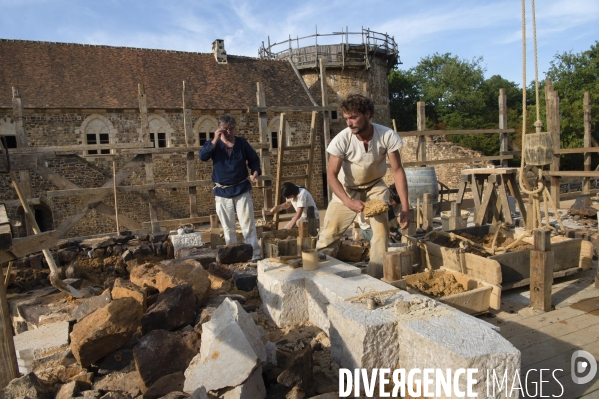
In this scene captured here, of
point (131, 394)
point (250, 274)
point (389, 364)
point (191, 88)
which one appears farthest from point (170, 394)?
point (191, 88)

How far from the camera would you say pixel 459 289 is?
154 inches

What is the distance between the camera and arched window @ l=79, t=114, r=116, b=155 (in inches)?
648

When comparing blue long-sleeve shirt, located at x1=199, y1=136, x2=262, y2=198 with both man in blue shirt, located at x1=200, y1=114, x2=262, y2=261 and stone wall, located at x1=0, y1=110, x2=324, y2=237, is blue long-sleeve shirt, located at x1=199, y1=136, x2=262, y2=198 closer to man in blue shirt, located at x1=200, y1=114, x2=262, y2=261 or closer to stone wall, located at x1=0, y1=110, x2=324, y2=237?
man in blue shirt, located at x1=200, y1=114, x2=262, y2=261

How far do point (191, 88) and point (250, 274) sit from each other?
15348 millimetres

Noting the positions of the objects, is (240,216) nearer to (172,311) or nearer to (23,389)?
(172,311)

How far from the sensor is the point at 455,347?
219 cm

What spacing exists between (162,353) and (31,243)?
1193 mm

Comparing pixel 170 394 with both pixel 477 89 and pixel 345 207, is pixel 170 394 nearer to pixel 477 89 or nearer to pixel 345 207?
pixel 345 207

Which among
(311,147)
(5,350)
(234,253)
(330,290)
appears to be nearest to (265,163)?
(311,147)

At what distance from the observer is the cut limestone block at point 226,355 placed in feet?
8.02

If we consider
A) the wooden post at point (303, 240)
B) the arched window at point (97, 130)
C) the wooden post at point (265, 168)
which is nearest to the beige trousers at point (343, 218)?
the wooden post at point (303, 240)

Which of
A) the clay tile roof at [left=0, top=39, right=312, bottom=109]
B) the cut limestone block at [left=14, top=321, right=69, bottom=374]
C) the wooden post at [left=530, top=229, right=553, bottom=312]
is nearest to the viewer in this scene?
the cut limestone block at [left=14, top=321, right=69, bottom=374]

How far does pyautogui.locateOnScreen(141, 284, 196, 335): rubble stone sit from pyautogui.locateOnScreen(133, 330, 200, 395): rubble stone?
0.76ft

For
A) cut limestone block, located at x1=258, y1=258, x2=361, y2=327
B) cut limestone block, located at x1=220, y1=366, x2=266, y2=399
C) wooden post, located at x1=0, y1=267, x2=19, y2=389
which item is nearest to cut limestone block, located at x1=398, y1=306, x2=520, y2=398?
cut limestone block, located at x1=220, y1=366, x2=266, y2=399
